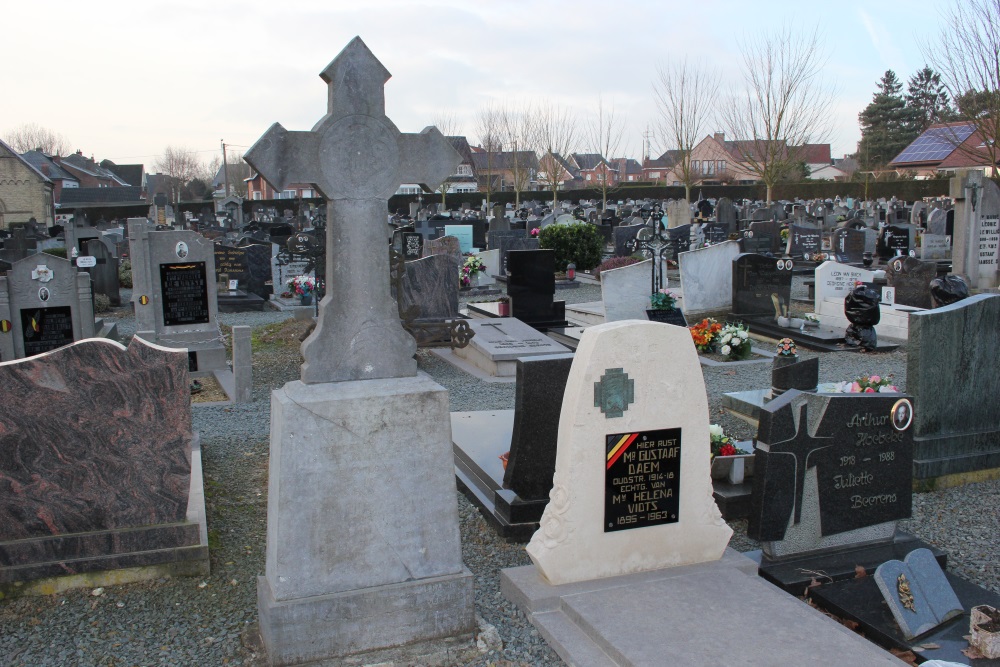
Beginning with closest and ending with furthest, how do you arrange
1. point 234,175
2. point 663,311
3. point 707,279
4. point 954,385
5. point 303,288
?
point 954,385
point 663,311
point 707,279
point 303,288
point 234,175

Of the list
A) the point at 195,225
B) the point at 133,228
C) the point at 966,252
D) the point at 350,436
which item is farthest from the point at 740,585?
the point at 195,225

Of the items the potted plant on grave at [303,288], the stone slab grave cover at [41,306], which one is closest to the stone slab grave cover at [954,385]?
the stone slab grave cover at [41,306]

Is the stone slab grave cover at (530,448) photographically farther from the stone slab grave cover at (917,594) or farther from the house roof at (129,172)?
the house roof at (129,172)

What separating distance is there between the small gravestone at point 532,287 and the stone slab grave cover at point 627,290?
869mm

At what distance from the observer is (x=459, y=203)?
177 ft

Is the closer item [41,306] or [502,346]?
[41,306]

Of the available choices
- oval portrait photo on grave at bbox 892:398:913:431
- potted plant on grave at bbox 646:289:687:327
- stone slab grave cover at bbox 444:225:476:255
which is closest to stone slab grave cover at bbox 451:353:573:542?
oval portrait photo on grave at bbox 892:398:913:431

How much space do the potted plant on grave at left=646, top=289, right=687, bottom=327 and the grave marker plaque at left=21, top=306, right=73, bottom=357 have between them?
732cm

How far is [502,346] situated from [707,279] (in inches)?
170

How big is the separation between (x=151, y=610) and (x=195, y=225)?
25.9 m

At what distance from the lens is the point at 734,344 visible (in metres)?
10.9

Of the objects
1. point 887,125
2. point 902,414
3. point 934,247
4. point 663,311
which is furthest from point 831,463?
point 887,125

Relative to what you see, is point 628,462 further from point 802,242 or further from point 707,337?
point 802,242

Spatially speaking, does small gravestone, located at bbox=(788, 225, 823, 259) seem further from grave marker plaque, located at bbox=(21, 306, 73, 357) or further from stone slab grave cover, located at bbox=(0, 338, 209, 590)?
stone slab grave cover, located at bbox=(0, 338, 209, 590)
